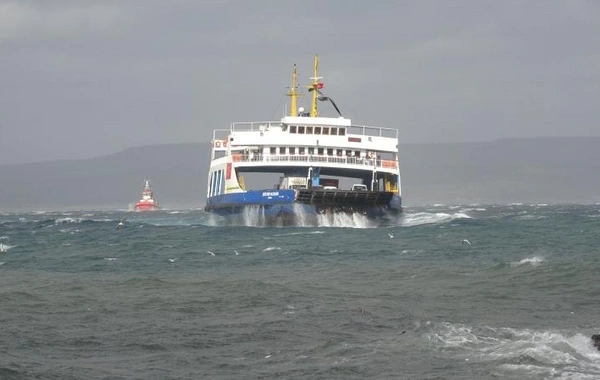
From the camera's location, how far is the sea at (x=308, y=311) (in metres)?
21.1

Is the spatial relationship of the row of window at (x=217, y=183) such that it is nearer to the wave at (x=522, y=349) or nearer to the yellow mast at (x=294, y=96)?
the yellow mast at (x=294, y=96)

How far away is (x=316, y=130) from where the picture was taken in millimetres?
70438

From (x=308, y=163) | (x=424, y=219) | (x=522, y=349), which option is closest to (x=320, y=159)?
(x=308, y=163)

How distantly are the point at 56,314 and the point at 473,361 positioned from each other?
11.7m

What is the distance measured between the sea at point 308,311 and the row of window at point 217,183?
22.3m

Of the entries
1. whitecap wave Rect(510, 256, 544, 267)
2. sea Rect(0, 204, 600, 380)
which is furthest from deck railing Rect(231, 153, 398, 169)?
whitecap wave Rect(510, 256, 544, 267)

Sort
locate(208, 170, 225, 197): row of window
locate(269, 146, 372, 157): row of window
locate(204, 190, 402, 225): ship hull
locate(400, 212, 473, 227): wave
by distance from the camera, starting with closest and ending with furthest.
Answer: locate(204, 190, 402, 225): ship hull < locate(269, 146, 372, 157): row of window < locate(400, 212, 473, 227): wave < locate(208, 170, 225, 197): row of window

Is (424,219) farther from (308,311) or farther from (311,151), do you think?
(308,311)

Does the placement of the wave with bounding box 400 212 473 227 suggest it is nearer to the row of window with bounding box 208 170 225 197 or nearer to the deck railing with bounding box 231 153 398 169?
the deck railing with bounding box 231 153 398 169

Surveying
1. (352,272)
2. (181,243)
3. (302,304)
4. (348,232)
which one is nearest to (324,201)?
(348,232)

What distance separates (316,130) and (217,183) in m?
9.87

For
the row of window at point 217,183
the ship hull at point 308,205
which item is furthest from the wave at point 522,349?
A: the row of window at point 217,183

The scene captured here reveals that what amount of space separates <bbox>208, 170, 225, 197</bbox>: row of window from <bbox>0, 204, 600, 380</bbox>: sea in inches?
878

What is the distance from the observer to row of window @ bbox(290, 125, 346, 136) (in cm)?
7038
